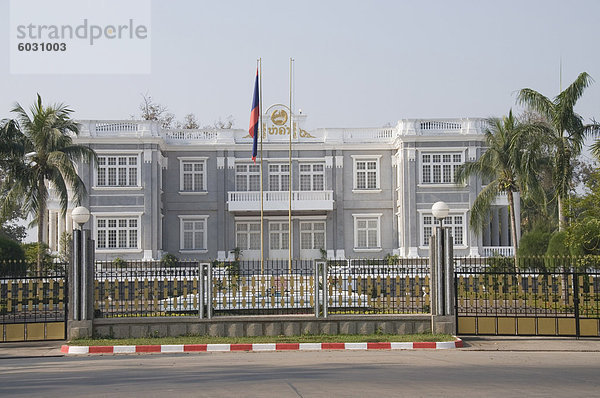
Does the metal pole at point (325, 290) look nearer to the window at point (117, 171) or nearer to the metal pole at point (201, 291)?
the metal pole at point (201, 291)

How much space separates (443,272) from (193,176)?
2655 centimetres

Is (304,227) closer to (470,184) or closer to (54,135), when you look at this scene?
(470,184)

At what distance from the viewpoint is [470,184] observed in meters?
39.1

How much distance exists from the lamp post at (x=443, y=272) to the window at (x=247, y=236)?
83.7 feet

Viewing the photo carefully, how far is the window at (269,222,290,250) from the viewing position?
1619 inches

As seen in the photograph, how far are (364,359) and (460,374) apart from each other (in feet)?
7.75

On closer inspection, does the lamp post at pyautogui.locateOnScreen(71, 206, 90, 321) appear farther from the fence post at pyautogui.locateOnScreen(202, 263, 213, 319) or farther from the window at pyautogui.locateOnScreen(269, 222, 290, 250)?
the window at pyautogui.locateOnScreen(269, 222, 290, 250)

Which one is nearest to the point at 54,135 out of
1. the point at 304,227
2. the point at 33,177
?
the point at 33,177

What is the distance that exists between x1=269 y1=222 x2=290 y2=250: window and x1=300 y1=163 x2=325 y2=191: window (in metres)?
2.25

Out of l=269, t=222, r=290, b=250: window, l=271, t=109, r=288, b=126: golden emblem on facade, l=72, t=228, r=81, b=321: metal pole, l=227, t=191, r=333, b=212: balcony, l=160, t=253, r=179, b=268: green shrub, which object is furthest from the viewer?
l=269, t=222, r=290, b=250: window

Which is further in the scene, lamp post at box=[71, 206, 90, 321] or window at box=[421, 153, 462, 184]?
window at box=[421, 153, 462, 184]

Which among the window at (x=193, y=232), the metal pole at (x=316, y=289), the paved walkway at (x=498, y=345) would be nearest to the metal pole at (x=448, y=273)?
the paved walkway at (x=498, y=345)

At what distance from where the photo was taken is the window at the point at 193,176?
134 feet

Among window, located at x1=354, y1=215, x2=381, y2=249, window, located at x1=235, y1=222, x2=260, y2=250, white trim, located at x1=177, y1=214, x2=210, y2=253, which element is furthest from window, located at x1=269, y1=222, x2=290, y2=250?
window, located at x1=354, y1=215, x2=381, y2=249
